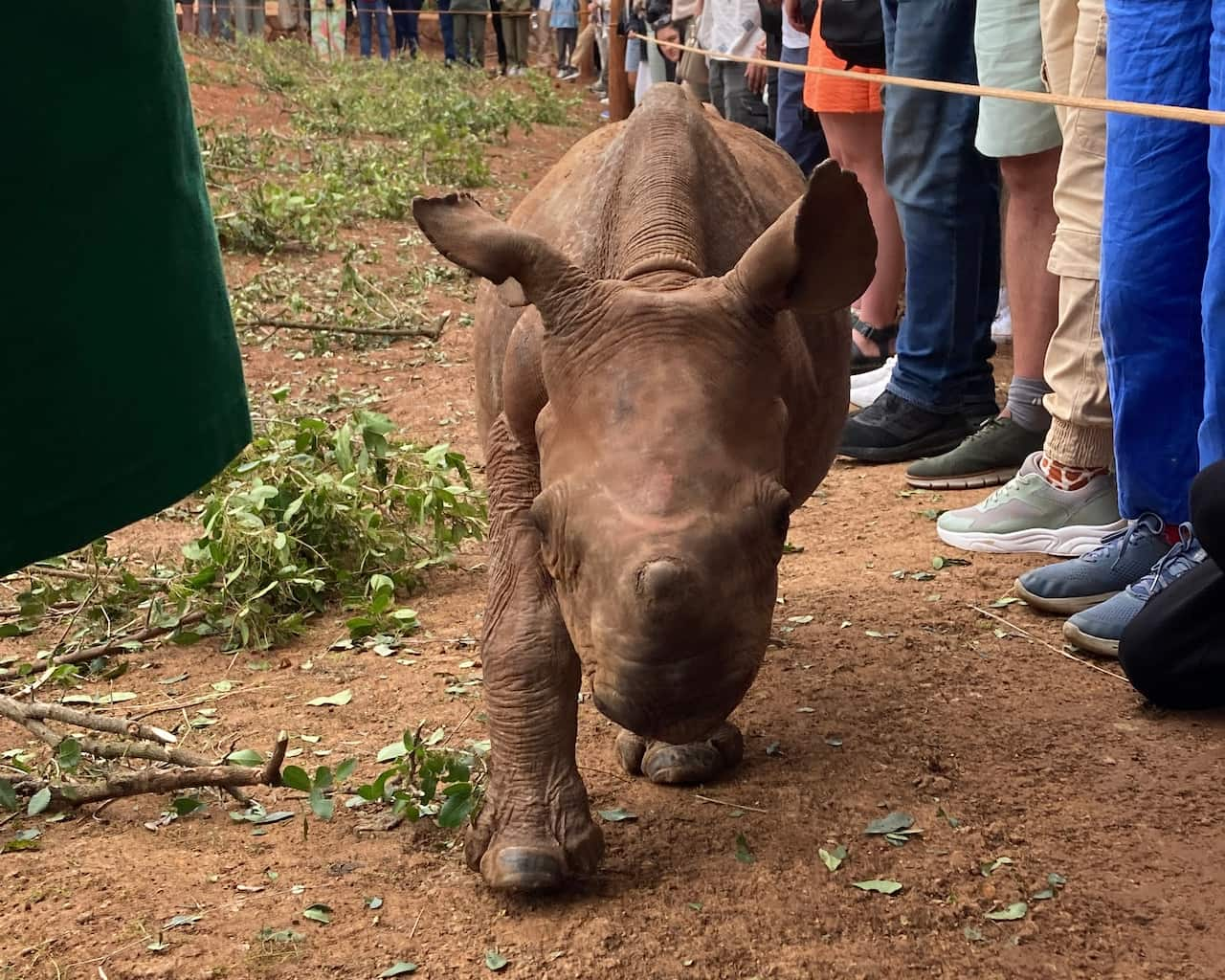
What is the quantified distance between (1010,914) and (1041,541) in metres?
2.23

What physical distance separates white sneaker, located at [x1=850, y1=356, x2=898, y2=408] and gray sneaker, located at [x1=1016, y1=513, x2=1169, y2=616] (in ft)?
8.46

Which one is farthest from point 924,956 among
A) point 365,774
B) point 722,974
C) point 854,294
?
point 365,774

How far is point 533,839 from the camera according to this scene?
Result: 3016mm

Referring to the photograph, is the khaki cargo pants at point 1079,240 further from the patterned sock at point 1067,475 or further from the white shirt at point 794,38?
the white shirt at point 794,38

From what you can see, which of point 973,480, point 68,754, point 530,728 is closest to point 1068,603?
point 973,480

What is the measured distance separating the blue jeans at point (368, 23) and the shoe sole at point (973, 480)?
58.3 ft

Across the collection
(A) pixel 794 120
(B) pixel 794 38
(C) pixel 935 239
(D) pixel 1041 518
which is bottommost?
(D) pixel 1041 518

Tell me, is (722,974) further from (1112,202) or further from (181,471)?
(1112,202)

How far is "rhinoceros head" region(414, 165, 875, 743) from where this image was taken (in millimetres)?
2375

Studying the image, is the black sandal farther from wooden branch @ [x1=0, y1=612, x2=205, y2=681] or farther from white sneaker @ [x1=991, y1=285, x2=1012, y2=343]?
wooden branch @ [x1=0, y1=612, x2=205, y2=681]

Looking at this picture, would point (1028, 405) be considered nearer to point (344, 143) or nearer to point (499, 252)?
point (499, 252)

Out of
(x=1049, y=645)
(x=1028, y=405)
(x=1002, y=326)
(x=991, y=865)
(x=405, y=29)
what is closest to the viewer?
(x=991, y=865)

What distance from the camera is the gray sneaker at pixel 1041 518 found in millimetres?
4895

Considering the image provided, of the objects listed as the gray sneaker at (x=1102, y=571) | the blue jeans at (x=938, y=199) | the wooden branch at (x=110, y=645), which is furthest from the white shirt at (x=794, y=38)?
the wooden branch at (x=110, y=645)
